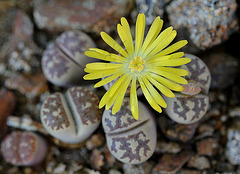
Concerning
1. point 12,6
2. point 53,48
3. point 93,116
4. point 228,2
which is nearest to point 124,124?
point 93,116

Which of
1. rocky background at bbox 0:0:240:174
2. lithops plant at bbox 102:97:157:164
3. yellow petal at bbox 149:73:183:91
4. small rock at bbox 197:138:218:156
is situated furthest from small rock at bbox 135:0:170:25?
small rock at bbox 197:138:218:156

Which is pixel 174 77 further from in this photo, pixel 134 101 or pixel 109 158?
pixel 109 158

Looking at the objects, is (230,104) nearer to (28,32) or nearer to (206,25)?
(206,25)

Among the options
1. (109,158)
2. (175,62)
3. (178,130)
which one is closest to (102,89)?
(109,158)

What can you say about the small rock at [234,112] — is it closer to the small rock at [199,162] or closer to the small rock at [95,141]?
the small rock at [199,162]

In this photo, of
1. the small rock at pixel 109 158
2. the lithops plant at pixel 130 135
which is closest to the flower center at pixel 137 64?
the lithops plant at pixel 130 135

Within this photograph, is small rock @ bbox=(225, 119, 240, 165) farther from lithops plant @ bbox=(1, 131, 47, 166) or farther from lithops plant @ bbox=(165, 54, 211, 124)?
lithops plant @ bbox=(1, 131, 47, 166)
